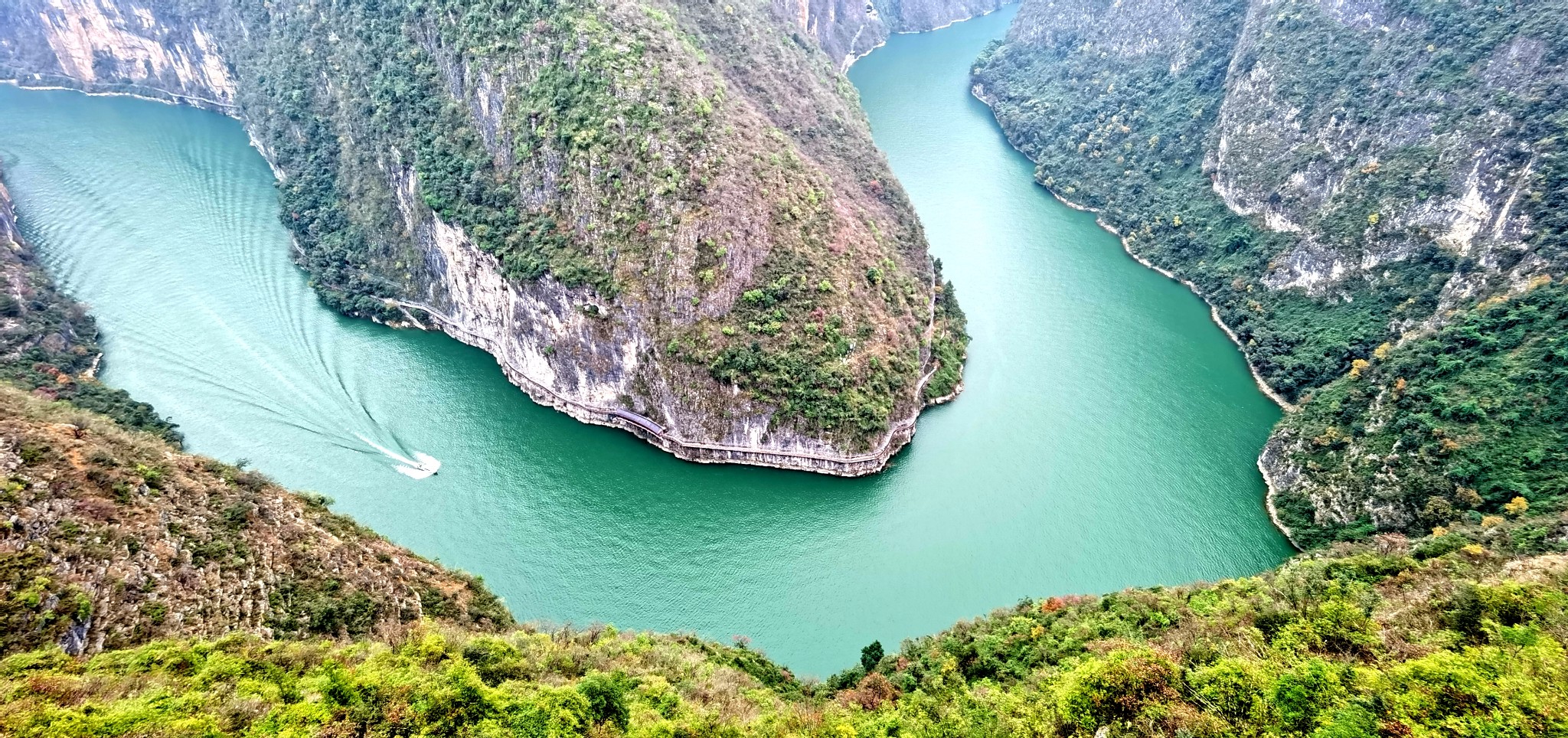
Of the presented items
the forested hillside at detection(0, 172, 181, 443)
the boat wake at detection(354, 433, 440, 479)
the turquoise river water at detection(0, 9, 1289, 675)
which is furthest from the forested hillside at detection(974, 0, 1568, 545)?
the forested hillside at detection(0, 172, 181, 443)

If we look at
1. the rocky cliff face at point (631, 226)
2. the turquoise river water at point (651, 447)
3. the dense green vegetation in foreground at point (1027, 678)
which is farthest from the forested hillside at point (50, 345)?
the dense green vegetation in foreground at point (1027, 678)

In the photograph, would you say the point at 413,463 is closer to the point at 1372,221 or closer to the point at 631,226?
the point at 631,226

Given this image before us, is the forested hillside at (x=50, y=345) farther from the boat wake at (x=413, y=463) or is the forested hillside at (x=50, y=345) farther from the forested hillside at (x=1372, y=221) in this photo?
the forested hillside at (x=1372, y=221)

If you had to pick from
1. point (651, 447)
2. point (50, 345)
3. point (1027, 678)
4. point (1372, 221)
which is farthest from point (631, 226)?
point (1372, 221)

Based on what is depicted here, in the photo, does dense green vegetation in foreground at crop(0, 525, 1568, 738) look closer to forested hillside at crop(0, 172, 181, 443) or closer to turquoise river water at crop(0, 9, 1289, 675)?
turquoise river water at crop(0, 9, 1289, 675)

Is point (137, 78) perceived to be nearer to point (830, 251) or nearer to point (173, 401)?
point (173, 401)

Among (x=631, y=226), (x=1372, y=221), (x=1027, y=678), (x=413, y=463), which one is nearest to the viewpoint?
(x=1027, y=678)

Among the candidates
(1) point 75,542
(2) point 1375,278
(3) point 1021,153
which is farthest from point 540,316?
(3) point 1021,153
